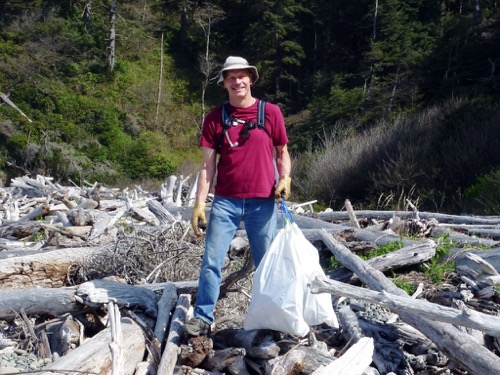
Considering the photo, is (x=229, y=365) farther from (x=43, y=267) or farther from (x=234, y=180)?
(x=43, y=267)

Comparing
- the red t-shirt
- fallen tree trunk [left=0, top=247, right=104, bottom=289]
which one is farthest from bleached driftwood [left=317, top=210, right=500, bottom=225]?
the red t-shirt

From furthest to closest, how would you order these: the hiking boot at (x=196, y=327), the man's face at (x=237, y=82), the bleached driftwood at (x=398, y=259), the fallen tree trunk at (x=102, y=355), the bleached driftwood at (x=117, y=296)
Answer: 1. the bleached driftwood at (x=398, y=259)
2. the bleached driftwood at (x=117, y=296)
3. the man's face at (x=237, y=82)
4. the hiking boot at (x=196, y=327)
5. the fallen tree trunk at (x=102, y=355)

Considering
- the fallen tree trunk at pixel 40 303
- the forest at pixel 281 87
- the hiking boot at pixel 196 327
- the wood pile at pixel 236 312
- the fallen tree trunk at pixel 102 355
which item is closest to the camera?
the fallen tree trunk at pixel 102 355

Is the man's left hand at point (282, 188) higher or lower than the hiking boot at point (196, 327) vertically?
higher

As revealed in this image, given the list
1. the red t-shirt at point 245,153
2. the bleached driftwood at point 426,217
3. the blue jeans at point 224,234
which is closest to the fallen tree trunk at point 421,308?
the blue jeans at point 224,234

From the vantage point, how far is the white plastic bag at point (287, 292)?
4262mm

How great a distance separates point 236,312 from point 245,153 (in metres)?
1.44

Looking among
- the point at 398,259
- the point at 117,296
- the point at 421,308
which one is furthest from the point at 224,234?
the point at 398,259

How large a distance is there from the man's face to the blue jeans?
0.71 meters

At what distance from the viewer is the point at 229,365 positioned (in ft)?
14.2

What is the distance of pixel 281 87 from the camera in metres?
38.5

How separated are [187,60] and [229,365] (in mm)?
37113

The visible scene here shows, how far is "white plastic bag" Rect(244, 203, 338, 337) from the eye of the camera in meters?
4.26

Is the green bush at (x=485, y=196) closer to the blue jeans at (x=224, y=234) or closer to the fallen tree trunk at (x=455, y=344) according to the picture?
the fallen tree trunk at (x=455, y=344)
